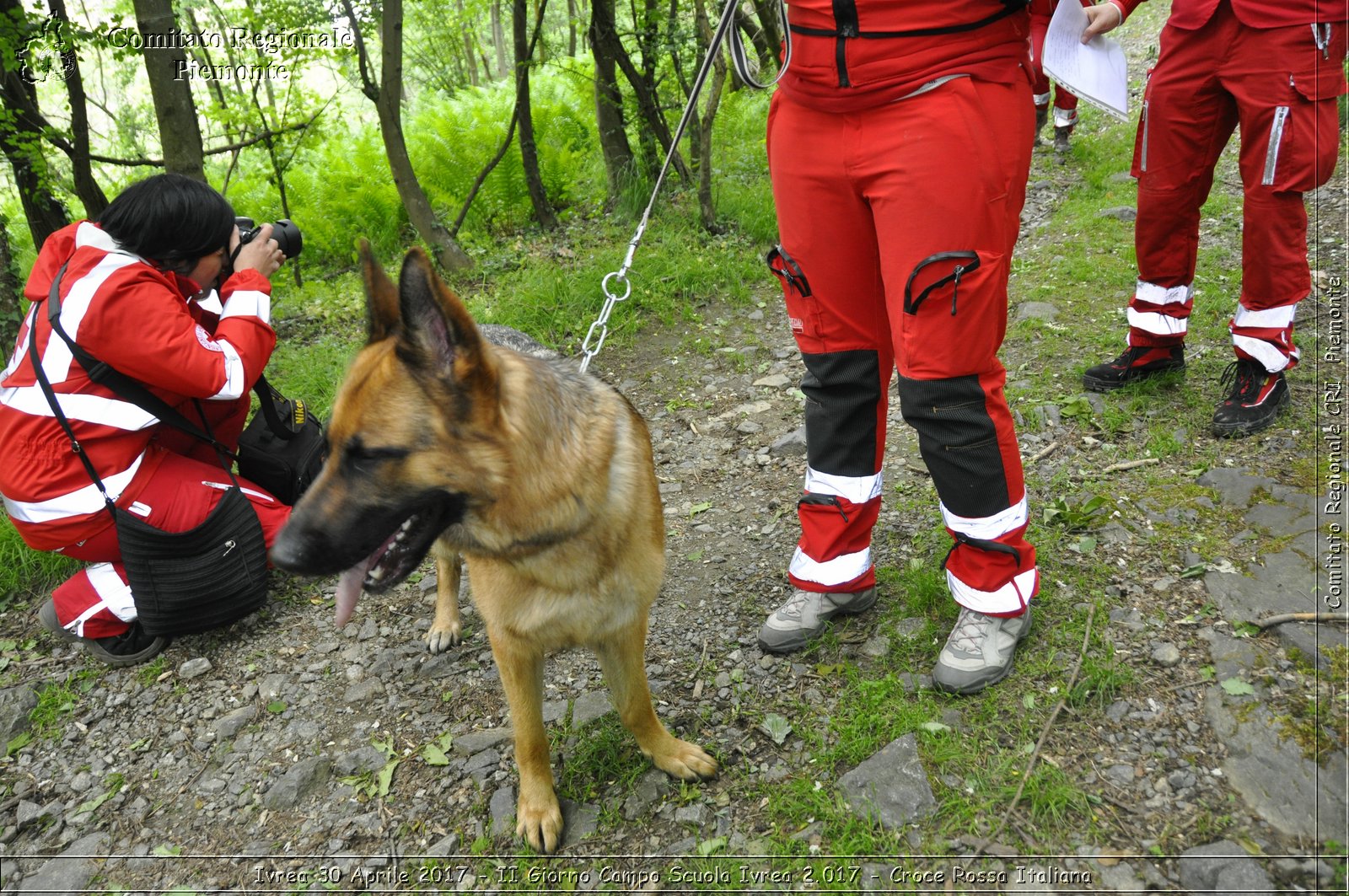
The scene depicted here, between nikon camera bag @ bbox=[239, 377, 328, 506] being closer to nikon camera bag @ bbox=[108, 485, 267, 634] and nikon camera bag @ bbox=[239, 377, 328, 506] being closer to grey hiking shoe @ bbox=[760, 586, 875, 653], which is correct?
nikon camera bag @ bbox=[108, 485, 267, 634]

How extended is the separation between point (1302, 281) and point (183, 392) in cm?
496

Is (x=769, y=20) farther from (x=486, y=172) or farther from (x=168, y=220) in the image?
(x=168, y=220)

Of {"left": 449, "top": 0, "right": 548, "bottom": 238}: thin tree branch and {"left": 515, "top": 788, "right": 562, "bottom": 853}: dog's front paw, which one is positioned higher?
{"left": 449, "top": 0, "right": 548, "bottom": 238}: thin tree branch

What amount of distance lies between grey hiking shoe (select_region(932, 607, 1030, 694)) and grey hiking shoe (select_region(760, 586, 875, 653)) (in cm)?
43

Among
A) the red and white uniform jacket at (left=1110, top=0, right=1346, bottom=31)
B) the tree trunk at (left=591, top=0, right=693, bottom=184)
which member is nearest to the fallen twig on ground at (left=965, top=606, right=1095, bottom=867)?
the red and white uniform jacket at (left=1110, top=0, right=1346, bottom=31)

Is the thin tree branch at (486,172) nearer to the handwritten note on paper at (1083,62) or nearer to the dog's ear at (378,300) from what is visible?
the dog's ear at (378,300)

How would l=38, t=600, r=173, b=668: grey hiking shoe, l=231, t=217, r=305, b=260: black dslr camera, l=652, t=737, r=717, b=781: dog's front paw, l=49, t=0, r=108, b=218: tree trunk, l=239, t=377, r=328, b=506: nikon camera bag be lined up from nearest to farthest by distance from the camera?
l=652, t=737, r=717, b=781: dog's front paw → l=38, t=600, r=173, b=668: grey hiking shoe → l=231, t=217, r=305, b=260: black dslr camera → l=239, t=377, r=328, b=506: nikon camera bag → l=49, t=0, r=108, b=218: tree trunk

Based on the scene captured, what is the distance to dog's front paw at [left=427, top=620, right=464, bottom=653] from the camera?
338cm


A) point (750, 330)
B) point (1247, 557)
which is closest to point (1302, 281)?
point (1247, 557)

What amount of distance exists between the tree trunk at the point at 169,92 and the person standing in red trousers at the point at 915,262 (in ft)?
13.2

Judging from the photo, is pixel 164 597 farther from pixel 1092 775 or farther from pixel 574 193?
pixel 574 193

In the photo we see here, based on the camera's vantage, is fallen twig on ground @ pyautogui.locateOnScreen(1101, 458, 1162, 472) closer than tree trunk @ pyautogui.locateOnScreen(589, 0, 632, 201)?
Yes

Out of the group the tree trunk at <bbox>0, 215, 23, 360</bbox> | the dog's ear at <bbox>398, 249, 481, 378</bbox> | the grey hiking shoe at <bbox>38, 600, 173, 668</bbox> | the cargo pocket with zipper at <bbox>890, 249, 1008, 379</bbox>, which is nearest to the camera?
the dog's ear at <bbox>398, 249, 481, 378</bbox>

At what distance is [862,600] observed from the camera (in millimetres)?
3117
